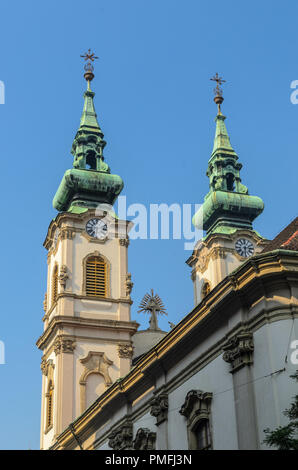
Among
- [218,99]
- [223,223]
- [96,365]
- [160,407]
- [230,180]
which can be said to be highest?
[218,99]

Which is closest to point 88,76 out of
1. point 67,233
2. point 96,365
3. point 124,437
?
point 67,233

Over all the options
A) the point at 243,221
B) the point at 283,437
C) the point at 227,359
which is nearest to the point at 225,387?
the point at 227,359

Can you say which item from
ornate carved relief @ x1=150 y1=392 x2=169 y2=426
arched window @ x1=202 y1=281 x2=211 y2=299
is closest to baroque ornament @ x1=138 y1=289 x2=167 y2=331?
arched window @ x1=202 y1=281 x2=211 y2=299

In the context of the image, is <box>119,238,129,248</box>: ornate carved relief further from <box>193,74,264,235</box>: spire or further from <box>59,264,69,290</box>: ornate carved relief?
<box>193,74,264,235</box>: spire

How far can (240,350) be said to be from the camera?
22.6 meters

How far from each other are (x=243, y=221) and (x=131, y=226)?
756 centimetres

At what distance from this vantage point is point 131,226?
155 ft

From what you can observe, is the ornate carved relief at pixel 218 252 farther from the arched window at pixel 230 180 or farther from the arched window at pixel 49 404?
the arched window at pixel 49 404

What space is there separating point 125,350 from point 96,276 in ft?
14.0

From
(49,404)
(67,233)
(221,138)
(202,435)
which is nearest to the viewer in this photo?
(202,435)

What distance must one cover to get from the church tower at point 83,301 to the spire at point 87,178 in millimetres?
53

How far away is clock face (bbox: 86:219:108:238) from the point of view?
1821 inches

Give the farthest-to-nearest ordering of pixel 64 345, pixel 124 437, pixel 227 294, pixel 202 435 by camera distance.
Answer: pixel 64 345, pixel 124 437, pixel 202 435, pixel 227 294

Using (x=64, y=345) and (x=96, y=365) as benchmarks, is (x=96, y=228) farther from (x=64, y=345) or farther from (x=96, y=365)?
(x=96, y=365)
